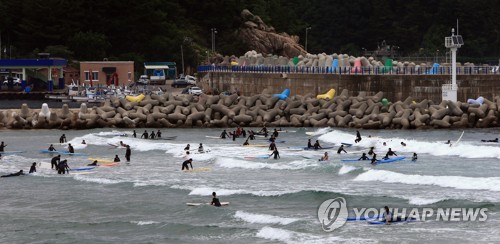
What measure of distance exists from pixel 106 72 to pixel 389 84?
34.5 metres

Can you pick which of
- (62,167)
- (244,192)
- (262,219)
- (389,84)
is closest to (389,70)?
(389,84)

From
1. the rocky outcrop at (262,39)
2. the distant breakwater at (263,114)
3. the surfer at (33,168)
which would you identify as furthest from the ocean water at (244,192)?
the rocky outcrop at (262,39)

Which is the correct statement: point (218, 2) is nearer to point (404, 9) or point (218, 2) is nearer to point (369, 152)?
point (404, 9)

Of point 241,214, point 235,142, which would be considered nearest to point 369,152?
point 235,142

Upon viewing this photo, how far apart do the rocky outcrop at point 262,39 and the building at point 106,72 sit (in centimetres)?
2092

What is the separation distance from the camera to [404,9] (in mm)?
128500

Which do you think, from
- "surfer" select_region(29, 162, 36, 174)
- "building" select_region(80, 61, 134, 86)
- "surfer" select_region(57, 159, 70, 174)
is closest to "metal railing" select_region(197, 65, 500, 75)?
"building" select_region(80, 61, 134, 86)

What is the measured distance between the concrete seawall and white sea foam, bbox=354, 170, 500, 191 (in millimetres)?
23568

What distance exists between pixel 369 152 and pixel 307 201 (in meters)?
12.6

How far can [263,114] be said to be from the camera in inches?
2689

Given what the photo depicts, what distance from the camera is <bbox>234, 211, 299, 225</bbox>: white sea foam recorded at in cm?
3576

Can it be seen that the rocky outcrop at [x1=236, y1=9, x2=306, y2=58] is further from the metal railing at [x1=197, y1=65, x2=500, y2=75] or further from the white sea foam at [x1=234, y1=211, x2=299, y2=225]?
the white sea foam at [x1=234, y1=211, x2=299, y2=225]

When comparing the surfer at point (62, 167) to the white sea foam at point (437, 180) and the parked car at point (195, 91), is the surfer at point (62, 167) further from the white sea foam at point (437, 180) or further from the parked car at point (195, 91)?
the parked car at point (195, 91)

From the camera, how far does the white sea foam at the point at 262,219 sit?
1408 inches
